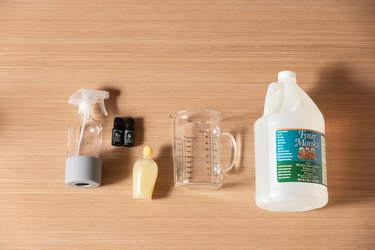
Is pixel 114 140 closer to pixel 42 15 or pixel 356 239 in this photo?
pixel 42 15

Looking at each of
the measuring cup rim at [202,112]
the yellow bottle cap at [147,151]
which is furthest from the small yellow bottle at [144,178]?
the measuring cup rim at [202,112]

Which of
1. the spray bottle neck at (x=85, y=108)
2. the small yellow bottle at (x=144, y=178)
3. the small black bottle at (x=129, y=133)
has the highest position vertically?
the spray bottle neck at (x=85, y=108)

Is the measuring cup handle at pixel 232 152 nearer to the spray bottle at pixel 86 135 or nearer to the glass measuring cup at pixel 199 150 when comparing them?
the glass measuring cup at pixel 199 150

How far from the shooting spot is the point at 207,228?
1.15 metres

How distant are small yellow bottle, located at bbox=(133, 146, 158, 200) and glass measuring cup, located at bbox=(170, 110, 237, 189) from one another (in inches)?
2.1

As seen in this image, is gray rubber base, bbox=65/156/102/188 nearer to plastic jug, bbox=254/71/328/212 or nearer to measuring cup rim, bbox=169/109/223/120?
measuring cup rim, bbox=169/109/223/120

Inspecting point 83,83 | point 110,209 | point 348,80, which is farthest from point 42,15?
point 348,80

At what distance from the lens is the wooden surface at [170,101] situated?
115 cm

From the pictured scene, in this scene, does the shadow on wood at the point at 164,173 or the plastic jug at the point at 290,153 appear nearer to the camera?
the plastic jug at the point at 290,153

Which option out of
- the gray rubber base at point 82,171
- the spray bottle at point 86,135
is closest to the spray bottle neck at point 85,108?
the spray bottle at point 86,135

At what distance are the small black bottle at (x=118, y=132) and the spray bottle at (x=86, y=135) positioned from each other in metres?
0.04

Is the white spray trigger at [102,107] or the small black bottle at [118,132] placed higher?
the white spray trigger at [102,107]

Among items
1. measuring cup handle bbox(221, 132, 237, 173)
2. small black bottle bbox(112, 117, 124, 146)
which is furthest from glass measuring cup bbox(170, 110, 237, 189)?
small black bottle bbox(112, 117, 124, 146)

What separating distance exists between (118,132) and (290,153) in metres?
0.39
